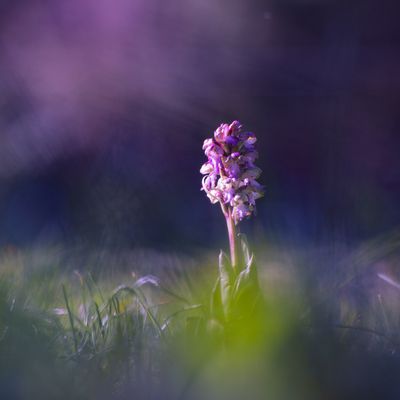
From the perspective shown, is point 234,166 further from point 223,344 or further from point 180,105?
point 180,105

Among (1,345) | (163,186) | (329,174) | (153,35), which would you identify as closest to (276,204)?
(329,174)

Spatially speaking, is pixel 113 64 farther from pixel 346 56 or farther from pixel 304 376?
pixel 304 376

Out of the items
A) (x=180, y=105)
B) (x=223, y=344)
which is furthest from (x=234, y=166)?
(x=180, y=105)

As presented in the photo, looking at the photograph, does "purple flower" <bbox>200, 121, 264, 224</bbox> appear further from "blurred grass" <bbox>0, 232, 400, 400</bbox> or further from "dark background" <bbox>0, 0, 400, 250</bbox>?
"dark background" <bbox>0, 0, 400, 250</bbox>

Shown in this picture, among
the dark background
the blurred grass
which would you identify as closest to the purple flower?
the blurred grass

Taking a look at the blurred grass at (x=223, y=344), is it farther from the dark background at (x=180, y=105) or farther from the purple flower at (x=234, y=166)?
the dark background at (x=180, y=105)

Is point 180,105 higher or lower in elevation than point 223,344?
higher
